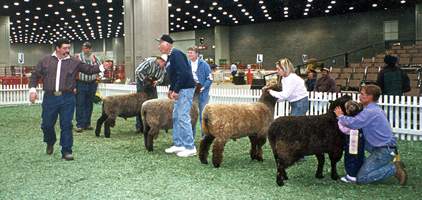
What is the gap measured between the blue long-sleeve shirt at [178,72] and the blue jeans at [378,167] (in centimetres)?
312

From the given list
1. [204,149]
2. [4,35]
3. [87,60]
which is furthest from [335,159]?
[4,35]

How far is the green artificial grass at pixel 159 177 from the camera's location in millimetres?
5473

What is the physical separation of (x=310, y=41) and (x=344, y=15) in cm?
455

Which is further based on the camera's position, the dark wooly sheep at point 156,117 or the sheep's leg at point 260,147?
the dark wooly sheep at point 156,117

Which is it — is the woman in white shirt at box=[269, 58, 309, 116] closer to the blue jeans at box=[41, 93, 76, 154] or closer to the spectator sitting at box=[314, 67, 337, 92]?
the blue jeans at box=[41, 93, 76, 154]

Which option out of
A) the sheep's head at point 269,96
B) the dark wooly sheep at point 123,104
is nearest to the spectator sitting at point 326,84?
the dark wooly sheep at point 123,104

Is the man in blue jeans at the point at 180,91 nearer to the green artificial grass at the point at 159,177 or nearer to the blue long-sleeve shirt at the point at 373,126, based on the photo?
the green artificial grass at the point at 159,177

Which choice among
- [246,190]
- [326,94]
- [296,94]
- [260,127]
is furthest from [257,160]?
[326,94]

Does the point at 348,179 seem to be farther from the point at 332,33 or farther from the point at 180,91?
the point at 332,33

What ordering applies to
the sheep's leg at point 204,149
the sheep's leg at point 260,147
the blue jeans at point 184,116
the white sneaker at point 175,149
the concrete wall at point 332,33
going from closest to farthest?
the sheep's leg at point 204,149, the sheep's leg at point 260,147, the blue jeans at point 184,116, the white sneaker at point 175,149, the concrete wall at point 332,33

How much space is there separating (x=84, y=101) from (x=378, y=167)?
24.9 ft

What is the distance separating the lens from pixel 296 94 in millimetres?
7320

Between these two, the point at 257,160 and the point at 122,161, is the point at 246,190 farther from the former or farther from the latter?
the point at 122,161

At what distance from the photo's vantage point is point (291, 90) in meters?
7.15
